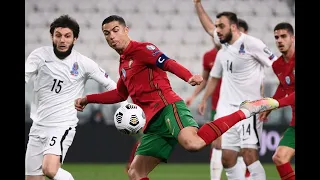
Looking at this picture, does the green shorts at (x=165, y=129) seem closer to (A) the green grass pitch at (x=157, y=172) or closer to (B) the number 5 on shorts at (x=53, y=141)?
(B) the number 5 on shorts at (x=53, y=141)

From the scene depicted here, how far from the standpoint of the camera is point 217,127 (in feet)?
19.2

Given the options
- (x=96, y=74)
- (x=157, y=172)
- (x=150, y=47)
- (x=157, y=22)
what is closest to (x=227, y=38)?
(x=96, y=74)

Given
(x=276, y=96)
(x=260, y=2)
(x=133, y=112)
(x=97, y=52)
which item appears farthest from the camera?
(x=260, y=2)

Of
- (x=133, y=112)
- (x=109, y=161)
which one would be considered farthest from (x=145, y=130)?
(x=109, y=161)

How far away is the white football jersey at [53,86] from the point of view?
6863 mm

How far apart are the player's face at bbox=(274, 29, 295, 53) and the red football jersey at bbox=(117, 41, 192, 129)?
75.8 inches

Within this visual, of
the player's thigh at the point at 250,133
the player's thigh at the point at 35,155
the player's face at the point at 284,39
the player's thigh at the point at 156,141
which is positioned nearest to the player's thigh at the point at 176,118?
the player's thigh at the point at 156,141

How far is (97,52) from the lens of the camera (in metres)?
17.8

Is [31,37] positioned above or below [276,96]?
above

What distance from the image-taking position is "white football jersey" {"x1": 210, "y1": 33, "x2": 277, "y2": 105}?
8.22 m
